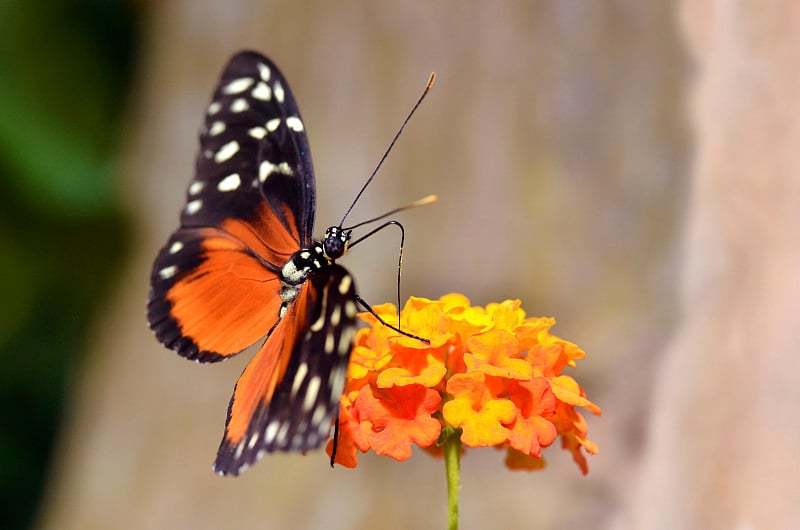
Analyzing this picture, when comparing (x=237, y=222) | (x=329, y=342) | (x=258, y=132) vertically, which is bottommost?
(x=329, y=342)

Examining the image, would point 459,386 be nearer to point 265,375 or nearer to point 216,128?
point 265,375

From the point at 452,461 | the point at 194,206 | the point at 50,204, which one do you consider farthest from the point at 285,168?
the point at 50,204

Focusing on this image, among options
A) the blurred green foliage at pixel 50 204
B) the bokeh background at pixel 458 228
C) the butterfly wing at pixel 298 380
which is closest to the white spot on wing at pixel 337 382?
the butterfly wing at pixel 298 380

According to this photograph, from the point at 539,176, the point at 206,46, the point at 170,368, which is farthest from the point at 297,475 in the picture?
the point at 206,46

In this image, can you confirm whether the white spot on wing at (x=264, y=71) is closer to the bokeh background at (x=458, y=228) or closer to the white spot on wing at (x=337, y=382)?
the white spot on wing at (x=337, y=382)

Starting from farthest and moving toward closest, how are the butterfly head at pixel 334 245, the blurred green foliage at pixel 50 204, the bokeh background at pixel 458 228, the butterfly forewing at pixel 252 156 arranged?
the blurred green foliage at pixel 50 204 < the bokeh background at pixel 458 228 < the butterfly forewing at pixel 252 156 < the butterfly head at pixel 334 245

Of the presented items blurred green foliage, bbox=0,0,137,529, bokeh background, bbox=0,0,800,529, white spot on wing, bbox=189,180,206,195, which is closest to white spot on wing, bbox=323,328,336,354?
→ white spot on wing, bbox=189,180,206,195
